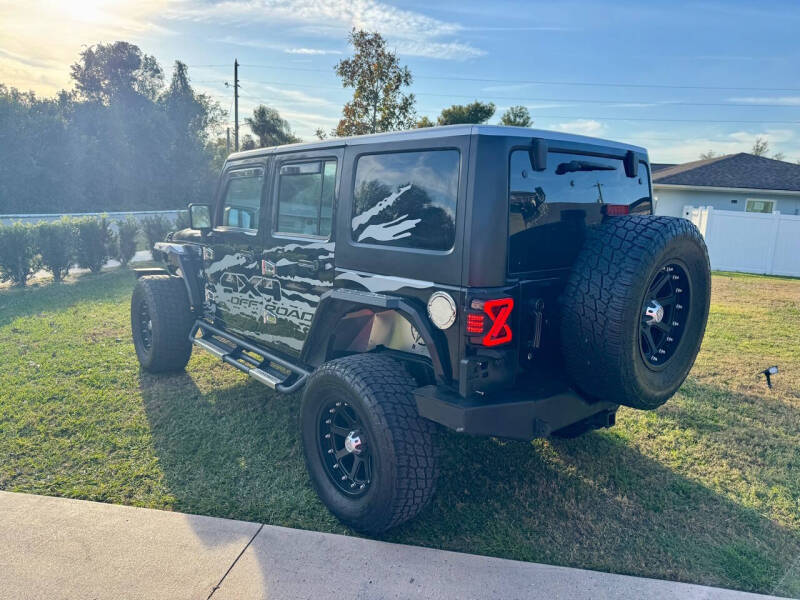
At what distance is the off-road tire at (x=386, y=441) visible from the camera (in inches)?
108

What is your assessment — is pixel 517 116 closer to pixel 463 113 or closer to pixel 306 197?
pixel 463 113

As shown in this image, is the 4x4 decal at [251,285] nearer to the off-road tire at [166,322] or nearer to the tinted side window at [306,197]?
the tinted side window at [306,197]

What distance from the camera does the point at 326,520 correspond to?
3.16 meters

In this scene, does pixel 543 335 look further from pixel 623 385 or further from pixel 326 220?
pixel 326 220

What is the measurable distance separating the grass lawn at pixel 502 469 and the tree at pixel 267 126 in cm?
2560

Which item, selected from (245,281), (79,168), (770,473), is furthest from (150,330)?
(79,168)

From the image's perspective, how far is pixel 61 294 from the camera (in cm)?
971

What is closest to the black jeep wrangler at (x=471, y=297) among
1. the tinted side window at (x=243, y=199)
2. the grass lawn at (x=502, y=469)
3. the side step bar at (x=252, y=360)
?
the side step bar at (x=252, y=360)

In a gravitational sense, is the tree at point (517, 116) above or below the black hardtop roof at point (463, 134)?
above

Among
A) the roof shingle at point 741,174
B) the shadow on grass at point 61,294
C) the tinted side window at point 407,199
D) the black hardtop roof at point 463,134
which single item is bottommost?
the shadow on grass at point 61,294

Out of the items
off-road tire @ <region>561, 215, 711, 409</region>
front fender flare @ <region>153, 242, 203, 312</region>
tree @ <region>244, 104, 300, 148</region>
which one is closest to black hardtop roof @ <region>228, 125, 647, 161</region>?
off-road tire @ <region>561, 215, 711, 409</region>

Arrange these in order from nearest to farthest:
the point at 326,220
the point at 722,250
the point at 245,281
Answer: the point at 326,220 < the point at 245,281 < the point at 722,250

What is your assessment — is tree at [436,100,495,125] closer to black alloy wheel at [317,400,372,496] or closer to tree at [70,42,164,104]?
black alloy wheel at [317,400,372,496]

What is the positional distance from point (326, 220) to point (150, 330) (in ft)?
9.39
